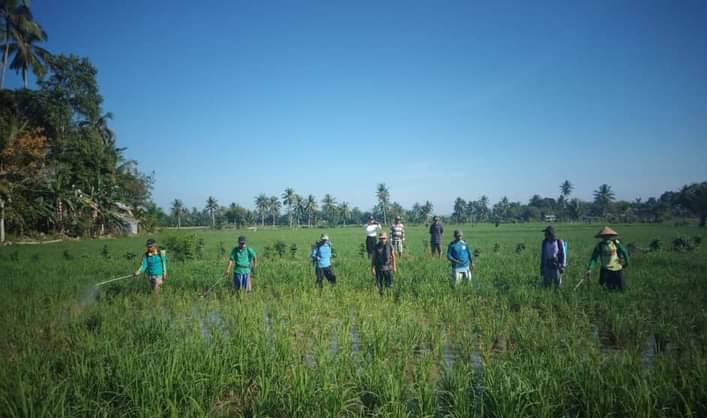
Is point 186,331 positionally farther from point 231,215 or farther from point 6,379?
point 231,215

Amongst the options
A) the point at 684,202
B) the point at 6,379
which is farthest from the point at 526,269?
the point at 684,202

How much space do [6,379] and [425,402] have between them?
4020 millimetres

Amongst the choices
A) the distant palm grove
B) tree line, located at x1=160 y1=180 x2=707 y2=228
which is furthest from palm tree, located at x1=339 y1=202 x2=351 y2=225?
the distant palm grove

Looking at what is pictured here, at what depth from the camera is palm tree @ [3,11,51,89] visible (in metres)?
33.3

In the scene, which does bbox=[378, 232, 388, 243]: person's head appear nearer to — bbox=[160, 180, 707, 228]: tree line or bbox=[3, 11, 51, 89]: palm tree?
bbox=[3, 11, 51, 89]: palm tree

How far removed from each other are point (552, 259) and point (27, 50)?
157 ft

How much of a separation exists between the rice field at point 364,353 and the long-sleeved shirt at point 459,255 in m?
0.59

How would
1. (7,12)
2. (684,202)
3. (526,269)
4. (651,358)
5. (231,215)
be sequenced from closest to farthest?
(651,358)
(526,269)
(7,12)
(684,202)
(231,215)

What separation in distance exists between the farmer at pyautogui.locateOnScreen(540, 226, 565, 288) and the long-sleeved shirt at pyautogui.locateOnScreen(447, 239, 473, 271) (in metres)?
1.69

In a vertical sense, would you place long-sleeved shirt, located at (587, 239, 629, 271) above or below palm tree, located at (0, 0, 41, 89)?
below

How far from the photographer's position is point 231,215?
99.7 meters

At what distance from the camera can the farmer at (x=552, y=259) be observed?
315 inches

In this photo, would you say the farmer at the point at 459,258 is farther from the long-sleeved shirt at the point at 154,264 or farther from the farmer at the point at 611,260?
the long-sleeved shirt at the point at 154,264

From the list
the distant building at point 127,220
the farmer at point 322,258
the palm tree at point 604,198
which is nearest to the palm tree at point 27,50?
the distant building at point 127,220
